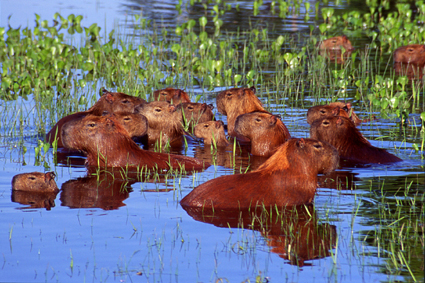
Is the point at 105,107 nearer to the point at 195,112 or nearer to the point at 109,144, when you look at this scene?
the point at 195,112

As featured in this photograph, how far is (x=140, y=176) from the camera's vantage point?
7.09m

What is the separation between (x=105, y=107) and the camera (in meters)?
9.16

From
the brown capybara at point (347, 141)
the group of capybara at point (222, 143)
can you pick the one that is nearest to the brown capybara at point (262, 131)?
the group of capybara at point (222, 143)

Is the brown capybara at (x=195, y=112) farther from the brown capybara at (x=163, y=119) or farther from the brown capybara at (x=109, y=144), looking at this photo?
the brown capybara at (x=109, y=144)

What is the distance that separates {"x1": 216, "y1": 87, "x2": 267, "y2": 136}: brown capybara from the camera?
384 inches

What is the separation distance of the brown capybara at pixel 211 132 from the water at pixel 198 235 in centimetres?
146

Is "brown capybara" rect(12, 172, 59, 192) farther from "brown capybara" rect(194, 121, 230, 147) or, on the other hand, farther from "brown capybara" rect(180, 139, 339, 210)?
"brown capybara" rect(194, 121, 230, 147)

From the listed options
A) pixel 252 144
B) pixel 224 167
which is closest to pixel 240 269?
pixel 224 167

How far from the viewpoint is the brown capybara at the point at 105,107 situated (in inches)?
335

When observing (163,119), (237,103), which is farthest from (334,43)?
(163,119)

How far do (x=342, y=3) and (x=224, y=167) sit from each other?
16.3 metres

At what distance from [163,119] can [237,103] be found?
1296 millimetres

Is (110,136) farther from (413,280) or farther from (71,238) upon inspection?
(413,280)

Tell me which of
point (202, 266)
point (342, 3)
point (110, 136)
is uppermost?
point (342, 3)
